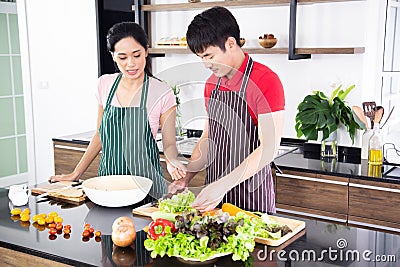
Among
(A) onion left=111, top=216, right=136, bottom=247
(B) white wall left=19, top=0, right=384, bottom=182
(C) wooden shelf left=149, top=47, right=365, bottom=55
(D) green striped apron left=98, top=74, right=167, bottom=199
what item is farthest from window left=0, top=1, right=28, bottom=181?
(A) onion left=111, top=216, right=136, bottom=247

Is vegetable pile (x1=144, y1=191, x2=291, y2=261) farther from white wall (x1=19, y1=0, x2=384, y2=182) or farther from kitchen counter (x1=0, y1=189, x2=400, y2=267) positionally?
white wall (x1=19, y1=0, x2=384, y2=182)

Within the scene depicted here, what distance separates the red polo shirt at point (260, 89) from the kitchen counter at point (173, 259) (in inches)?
20.6

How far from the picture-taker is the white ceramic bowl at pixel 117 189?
2.31m

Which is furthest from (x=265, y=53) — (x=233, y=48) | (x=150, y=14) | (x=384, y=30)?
(x=233, y=48)

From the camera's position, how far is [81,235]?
201 centimetres

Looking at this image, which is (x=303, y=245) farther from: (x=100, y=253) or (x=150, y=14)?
(x=150, y=14)

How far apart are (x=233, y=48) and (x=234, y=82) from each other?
197 millimetres

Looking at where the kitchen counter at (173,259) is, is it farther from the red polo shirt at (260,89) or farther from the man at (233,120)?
the red polo shirt at (260,89)

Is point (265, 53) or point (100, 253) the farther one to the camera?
point (265, 53)

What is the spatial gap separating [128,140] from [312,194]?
1.28m

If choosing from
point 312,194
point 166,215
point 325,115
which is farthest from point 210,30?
point 325,115

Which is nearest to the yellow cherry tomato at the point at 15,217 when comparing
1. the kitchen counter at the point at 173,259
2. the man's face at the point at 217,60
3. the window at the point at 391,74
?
the kitchen counter at the point at 173,259

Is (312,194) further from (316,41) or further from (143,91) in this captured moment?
(143,91)

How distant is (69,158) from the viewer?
14.2ft
